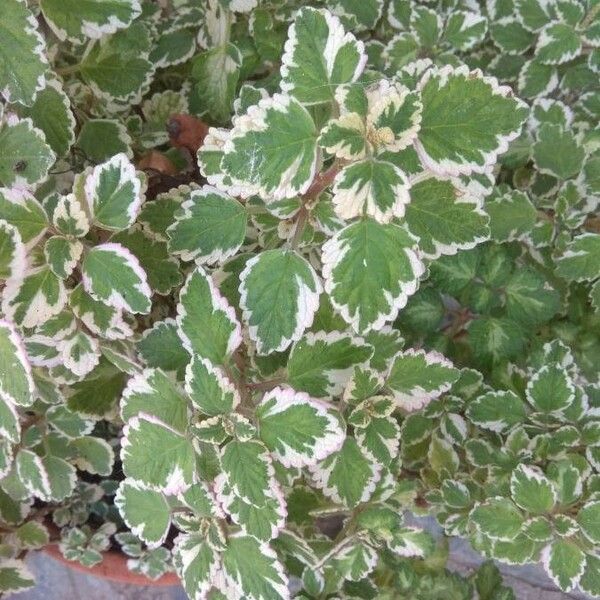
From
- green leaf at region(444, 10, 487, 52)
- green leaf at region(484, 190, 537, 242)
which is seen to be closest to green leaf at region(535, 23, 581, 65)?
green leaf at region(444, 10, 487, 52)

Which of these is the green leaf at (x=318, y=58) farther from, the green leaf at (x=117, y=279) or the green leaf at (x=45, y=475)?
the green leaf at (x=45, y=475)

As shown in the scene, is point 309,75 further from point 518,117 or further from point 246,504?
point 246,504

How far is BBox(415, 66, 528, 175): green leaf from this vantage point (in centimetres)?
71

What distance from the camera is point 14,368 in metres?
0.78

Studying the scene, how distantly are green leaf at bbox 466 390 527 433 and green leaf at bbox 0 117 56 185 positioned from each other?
0.76m

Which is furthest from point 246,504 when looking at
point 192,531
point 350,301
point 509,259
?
point 509,259

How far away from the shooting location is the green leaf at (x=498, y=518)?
1.03 m

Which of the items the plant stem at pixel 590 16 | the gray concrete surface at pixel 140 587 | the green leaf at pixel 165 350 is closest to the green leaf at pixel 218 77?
A: the green leaf at pixel 165 350

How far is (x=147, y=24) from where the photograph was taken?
122 centimetres

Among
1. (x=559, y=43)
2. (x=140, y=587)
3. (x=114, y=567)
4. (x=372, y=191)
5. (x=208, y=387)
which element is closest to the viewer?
(x=372, y=191)

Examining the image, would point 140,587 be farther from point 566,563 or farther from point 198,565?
point 566,563

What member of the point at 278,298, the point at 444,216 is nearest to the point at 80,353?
the point at 278,298

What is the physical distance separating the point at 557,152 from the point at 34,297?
90 centimetres

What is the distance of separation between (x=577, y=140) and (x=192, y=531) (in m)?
0.91
